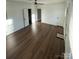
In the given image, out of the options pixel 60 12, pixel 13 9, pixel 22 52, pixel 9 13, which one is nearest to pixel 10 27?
pixel 9 13

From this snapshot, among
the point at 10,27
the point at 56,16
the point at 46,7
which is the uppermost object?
the point at 46,7

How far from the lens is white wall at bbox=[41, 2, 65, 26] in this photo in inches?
475

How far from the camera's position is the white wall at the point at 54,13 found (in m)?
12.1

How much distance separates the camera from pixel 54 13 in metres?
13.3

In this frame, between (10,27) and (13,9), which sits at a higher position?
(13,9)

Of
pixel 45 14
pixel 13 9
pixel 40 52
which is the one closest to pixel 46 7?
pixel 45 14

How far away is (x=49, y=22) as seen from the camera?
1451 centimetres

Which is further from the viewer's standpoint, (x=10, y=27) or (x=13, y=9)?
(x=13, y=9)

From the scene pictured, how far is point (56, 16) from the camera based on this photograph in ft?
42.7

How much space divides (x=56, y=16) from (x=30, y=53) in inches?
343
